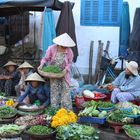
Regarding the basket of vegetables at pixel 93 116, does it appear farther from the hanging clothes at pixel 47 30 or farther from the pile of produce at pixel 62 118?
the hanging clothes at pixel 47 30

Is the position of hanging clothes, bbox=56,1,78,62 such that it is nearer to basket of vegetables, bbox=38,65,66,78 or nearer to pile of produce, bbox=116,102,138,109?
basket of vegetables, bbox=38,65,66,78

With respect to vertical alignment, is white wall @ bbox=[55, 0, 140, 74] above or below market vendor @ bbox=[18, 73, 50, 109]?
above

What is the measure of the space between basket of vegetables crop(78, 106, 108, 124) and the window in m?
4.21

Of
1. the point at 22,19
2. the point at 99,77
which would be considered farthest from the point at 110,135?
the point at 22,19

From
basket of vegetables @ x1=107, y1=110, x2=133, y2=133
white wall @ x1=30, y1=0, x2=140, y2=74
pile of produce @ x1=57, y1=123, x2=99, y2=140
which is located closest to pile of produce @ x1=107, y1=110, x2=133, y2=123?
basket of vegetables @ x1=107, y1=110, x2=133, y2=133

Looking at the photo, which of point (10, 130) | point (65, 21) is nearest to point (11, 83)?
point (65, 21)

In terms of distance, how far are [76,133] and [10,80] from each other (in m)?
3.96

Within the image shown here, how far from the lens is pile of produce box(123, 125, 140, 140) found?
651 cm

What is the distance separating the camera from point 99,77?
1098 centimetres

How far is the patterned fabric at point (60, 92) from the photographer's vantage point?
26.7 ft

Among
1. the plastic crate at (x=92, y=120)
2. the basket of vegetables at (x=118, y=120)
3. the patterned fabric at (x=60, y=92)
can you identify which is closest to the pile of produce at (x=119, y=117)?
the basket of vegetables at (x=118, y=120)

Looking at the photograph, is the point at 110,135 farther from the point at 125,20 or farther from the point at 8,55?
the point at 8,55

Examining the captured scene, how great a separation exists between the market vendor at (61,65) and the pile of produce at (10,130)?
1252 mm

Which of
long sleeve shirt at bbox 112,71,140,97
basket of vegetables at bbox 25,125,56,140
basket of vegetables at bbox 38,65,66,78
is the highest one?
basket of vegetables at bbox 38,65,66,78
